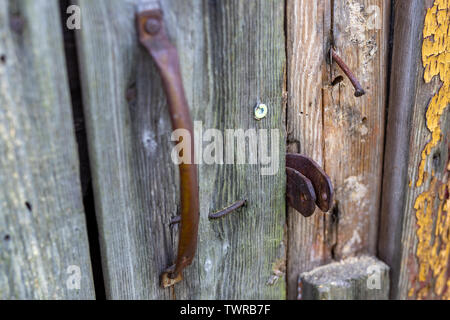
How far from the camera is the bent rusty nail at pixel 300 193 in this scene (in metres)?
1.04

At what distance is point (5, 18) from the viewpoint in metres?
0.68

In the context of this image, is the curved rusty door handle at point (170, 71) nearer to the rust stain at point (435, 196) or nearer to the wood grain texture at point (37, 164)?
the wood grain texture at point (37, 164)

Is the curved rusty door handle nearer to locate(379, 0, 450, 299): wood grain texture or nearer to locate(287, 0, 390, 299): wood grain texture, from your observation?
locate(287, 0, 390, 299): wood grain texture

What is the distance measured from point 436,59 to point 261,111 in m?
0.48

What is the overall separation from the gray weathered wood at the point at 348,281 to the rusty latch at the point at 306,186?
0.86ft

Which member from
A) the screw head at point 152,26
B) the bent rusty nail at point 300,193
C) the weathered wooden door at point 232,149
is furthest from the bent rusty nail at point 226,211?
the screw head at point 152,26

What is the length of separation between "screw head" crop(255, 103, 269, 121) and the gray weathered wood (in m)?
0.50

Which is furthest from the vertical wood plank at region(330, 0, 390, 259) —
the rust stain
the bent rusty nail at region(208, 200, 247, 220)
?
the bent rusty nail at region(208, 200, 247, 220)

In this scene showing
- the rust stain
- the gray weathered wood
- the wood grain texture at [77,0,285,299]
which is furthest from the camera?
the gray weathered wood

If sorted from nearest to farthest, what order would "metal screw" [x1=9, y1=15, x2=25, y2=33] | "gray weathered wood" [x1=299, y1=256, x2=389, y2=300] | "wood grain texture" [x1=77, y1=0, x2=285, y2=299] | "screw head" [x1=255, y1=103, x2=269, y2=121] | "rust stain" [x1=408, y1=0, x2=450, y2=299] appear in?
1. "metal screw" [x1=9, y1=15, x2=25, y2=33]
2. "wood grain texture" [x1=77, y1=0, x2=285, y2=299]
3. "screw head" [x1=255, y1=103, x2=269, y2=121]
4. "rust stain" [x1=408, y1=0, x2=450, y2=299]
5. "gray weathered wood" [x1=299, y1=256, x2=389, y2=300]

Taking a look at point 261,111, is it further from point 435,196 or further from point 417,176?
point 435,196

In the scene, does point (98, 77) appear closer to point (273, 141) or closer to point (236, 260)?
point (273, 141)

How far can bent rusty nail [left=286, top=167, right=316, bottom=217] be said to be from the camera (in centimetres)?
104
